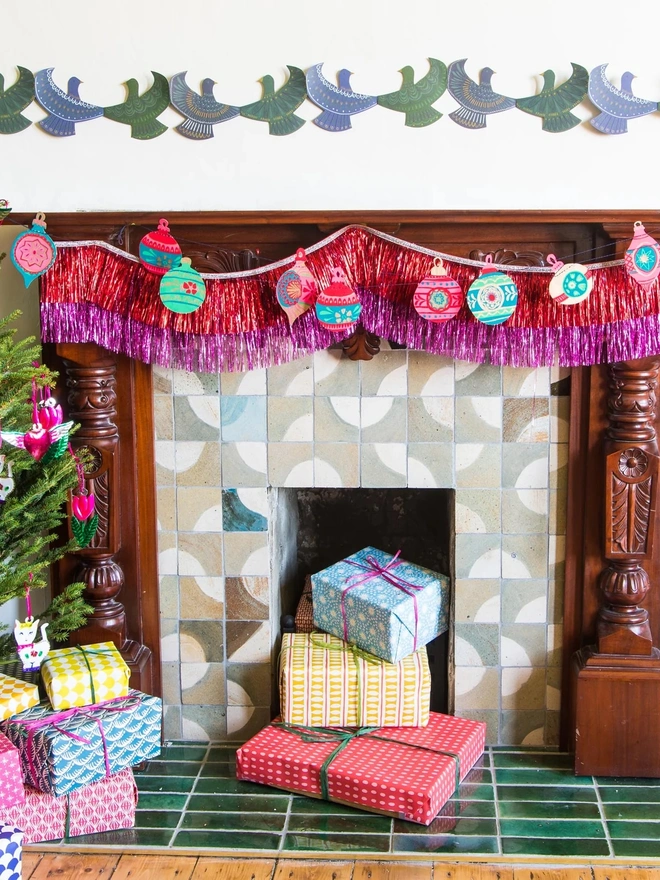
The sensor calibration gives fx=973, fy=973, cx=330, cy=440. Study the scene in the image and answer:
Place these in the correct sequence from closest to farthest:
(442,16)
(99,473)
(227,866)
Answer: (227,866), (442,16), (99,473)

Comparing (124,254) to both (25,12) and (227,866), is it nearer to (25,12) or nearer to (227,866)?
(25,12)

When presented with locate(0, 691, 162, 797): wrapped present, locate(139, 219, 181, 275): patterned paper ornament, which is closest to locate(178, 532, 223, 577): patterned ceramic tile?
locate(0, 691, 162, 797): wrapped present

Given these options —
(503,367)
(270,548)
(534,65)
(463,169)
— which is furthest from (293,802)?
(534,65)

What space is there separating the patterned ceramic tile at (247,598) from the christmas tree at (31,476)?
17.3 inches

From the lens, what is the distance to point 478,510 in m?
2.71

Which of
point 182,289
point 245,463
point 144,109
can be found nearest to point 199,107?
point 144,109

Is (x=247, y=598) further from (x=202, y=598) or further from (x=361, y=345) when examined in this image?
(x=361, y=345)

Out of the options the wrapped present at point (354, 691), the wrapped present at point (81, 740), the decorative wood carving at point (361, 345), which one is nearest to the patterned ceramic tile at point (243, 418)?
the decorative wood carving at point (361, 345)

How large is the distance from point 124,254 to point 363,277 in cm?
63

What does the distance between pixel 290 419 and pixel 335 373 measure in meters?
0.18

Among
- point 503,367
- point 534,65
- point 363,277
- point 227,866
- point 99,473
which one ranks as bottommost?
point 227,866

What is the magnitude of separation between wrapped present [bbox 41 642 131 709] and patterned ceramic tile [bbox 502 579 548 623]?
1.06m

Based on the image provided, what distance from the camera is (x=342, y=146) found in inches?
98.7

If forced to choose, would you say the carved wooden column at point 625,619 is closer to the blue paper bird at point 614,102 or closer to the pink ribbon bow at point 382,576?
the pink ribbon bow at point 382,576
